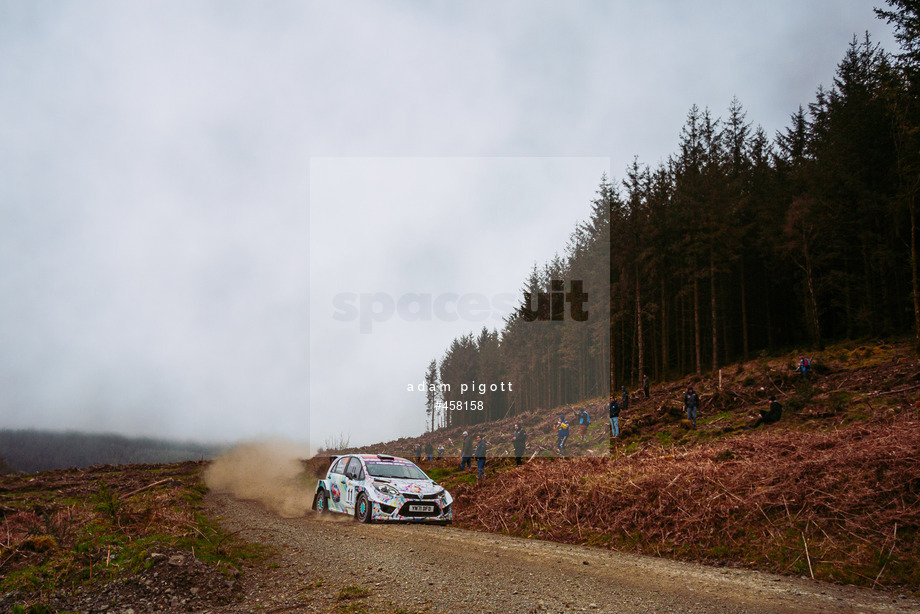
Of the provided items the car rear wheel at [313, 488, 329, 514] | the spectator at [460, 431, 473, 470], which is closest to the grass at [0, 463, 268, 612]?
the car rear wheel at [313, 488, 329, 514]

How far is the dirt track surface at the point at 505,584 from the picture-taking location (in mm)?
6129

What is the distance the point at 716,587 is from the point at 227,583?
6846 mm

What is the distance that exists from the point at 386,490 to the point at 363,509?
0.93 meters

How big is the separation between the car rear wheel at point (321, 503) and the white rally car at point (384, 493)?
0.10ft

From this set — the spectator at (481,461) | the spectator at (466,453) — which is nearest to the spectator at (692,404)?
the spectator at (481,461)

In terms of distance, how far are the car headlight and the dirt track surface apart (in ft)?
8.27

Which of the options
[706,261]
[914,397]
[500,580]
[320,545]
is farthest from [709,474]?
[706,261]

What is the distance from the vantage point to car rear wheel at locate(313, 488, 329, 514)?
15.5 m

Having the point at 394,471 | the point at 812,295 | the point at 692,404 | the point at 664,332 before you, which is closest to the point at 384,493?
the point at 394,471

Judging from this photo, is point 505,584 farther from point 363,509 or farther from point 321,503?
point 321,503

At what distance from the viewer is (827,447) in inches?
459

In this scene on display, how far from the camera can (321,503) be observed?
15.8 m

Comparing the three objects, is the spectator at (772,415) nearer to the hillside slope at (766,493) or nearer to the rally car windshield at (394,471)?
the hillside slope at (766,493)

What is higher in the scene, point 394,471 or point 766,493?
point 766,493
